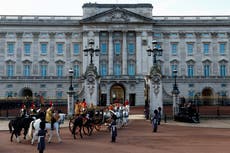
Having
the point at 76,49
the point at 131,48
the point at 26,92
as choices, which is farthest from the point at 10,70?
the point at 131,48

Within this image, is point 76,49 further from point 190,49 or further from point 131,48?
point 190,49

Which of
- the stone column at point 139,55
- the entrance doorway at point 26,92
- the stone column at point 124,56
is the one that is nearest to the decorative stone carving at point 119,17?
the stone column at point 124,56

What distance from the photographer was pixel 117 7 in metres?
68.4

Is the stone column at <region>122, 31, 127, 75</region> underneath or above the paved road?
above

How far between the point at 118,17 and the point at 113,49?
7.09 m

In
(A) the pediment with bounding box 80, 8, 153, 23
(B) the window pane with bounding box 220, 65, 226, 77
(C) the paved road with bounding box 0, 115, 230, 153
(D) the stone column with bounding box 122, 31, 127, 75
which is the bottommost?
(C) the paved road with bounding box 0, 115, 230, 153

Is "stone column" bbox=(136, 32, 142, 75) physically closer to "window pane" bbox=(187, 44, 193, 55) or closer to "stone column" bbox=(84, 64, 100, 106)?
"window pane" bbox=(187, 44, 193, 55)

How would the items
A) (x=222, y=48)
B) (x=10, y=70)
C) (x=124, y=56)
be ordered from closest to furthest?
(x=124, y=56)
(x=10, y=70)
(x=222, y=48)

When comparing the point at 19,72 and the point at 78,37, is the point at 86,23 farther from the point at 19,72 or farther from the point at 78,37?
the point at 19,72

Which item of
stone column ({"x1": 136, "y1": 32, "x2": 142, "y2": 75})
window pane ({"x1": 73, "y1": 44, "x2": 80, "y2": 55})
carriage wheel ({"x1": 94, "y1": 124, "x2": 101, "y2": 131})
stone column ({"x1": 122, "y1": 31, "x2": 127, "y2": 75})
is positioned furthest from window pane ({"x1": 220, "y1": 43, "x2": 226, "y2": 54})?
carriage wheel ({"x1": 94, "y1": 124, "x2": 101, "y2": 131})

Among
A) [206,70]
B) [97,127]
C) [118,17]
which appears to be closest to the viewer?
[97,127]

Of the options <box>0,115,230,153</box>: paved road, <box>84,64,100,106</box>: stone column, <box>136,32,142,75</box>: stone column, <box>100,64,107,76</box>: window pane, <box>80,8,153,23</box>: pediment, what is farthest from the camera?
<box>100,64,107,76</box>: window pane

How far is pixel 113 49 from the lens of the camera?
69.2 m

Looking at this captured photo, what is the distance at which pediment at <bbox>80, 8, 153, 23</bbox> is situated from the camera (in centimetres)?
6819
